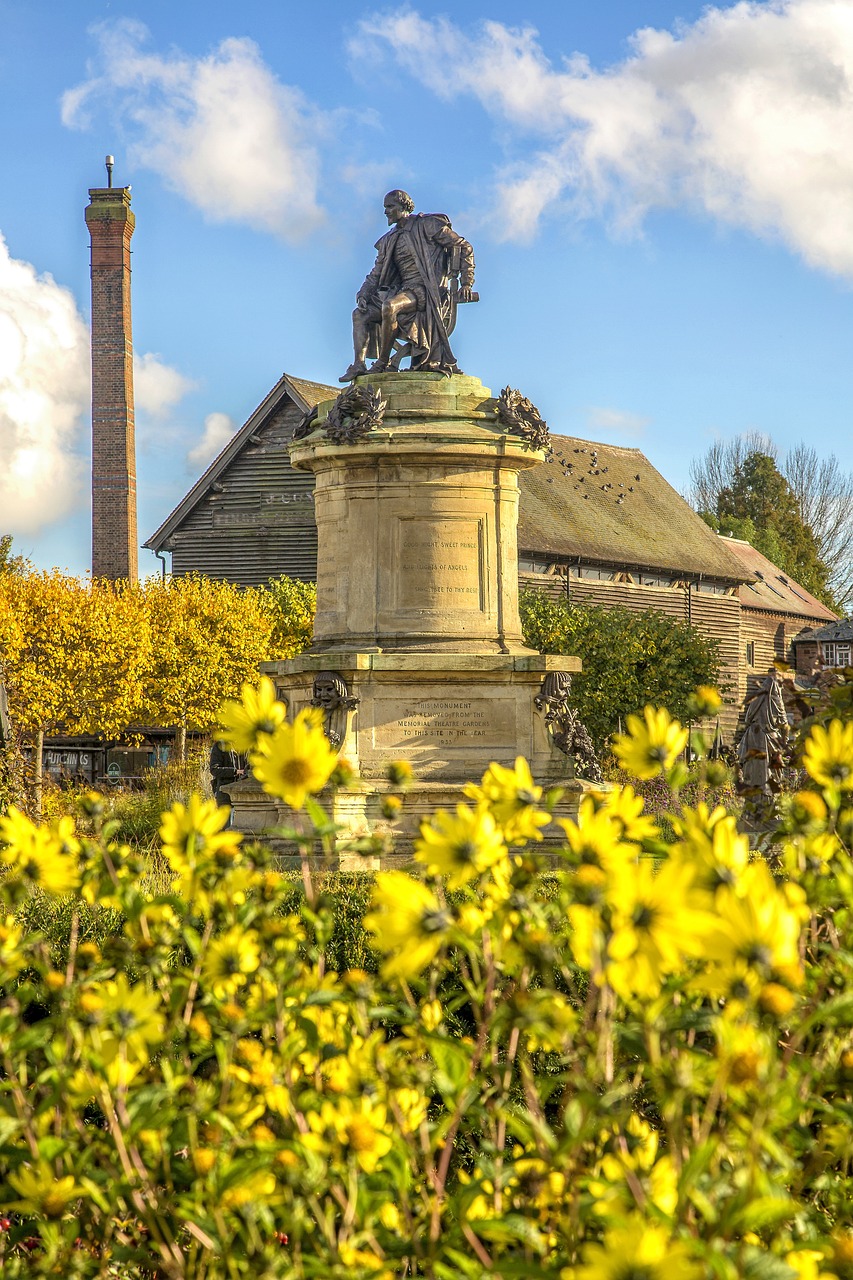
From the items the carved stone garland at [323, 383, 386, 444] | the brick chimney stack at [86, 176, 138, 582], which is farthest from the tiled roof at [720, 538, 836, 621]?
the carved stone garland at [323, 383, 386, 444]

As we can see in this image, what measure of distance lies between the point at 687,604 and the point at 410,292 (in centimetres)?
3725

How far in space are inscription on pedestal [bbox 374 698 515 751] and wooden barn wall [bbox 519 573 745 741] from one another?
2726 cm

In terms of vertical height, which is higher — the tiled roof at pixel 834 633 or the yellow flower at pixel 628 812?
the tiled roof at pixel 834 633

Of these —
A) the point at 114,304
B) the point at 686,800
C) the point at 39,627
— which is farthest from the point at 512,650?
the point at 114,304

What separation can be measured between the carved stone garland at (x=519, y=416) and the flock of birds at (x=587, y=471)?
33.8 metres

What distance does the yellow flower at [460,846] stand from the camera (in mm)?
2611

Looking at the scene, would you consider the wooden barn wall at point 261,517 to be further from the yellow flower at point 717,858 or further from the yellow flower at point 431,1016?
the yellow flower at point 717,858

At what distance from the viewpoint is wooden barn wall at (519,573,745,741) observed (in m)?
44.9

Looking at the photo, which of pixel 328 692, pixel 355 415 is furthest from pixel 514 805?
pixel 355 415

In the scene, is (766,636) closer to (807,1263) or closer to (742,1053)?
(807,1263)

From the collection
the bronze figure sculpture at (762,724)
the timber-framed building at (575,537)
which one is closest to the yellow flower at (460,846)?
the bronze figure sculpture at (762,724)

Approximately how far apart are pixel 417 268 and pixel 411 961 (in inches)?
557

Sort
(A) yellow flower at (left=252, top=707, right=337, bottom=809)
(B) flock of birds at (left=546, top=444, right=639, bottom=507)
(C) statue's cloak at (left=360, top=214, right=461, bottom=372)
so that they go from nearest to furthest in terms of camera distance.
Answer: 1. (A) yellow flower at (left=252, top=707, right=337, bottom=809)
2. (C) statue's cloak at (left=360, top=214, right=461, bottom=372)
3. (B) flock of birds at (left=546, top=444, right=639, bottom=507)

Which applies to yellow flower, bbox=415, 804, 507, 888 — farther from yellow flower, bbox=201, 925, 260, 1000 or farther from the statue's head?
the statue's head
